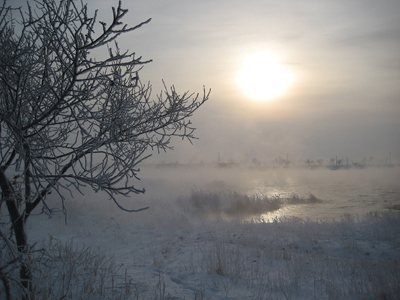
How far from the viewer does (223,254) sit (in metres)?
9.24

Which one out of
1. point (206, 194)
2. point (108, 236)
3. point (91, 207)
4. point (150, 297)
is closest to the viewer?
point (150, 297)

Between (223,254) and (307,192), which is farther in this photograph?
(307,192)

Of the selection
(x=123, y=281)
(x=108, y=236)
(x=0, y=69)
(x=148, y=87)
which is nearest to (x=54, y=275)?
(x=123, y=281)

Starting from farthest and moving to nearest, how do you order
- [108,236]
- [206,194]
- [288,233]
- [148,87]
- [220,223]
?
[206,194], [220,223], [288,233], [108,236], [148,87]

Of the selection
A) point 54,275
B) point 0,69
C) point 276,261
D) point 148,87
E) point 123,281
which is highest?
point 148,87

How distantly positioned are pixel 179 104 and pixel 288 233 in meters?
12.4

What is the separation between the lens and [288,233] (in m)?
15.7

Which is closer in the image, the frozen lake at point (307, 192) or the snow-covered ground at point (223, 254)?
the snow-covered ground at point (223, 254)

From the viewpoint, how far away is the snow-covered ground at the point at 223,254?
22.8 ft

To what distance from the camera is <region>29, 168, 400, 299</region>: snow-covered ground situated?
22.8 ft

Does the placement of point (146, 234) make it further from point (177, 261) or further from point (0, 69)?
point (0, 69)

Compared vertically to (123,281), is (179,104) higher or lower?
higher

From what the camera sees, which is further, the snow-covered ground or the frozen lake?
the frozen lake

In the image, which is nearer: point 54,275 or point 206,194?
point 54,275
